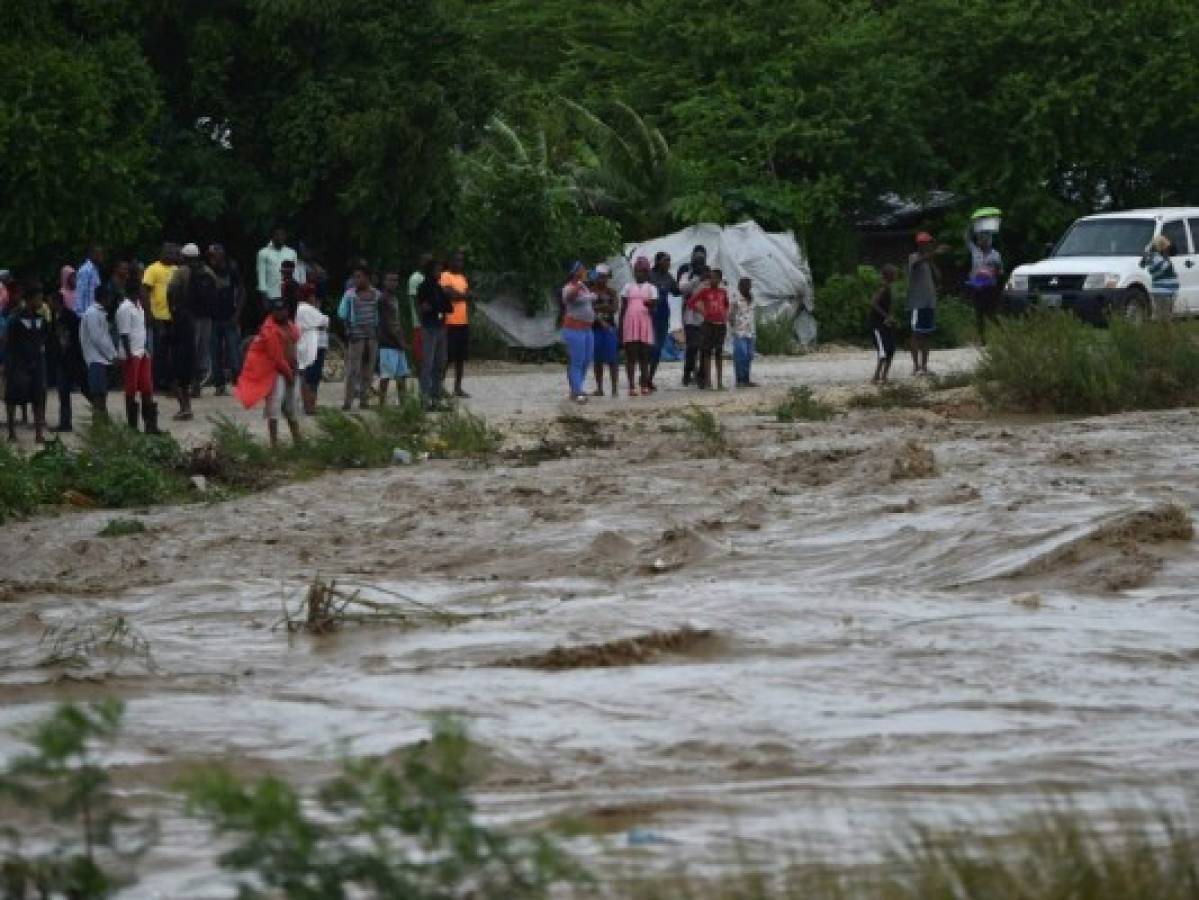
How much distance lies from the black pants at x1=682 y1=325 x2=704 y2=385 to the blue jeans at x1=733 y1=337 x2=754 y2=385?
38 cm

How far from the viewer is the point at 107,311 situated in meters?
21.0

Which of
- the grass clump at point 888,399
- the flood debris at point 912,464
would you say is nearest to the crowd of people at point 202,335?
the grass clump at point 888,399

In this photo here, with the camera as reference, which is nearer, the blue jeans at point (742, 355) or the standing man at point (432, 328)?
the standing man at point (432, 328)

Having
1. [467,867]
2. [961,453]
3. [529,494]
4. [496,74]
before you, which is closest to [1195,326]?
[961,453]

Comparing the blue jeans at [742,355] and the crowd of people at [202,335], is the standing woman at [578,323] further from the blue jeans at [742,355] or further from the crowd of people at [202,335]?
the blue jeans at [742,355]

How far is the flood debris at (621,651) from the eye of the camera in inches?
408

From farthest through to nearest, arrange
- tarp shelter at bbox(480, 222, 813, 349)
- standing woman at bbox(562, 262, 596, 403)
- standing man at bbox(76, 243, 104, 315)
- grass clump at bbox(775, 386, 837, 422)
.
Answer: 1. tarp shelter at bbox(480, 222, 813, 349)
2. standing woman at bbox(562, 262, 596, 403)
3. standing man at bbox(76, 243, 104, 315)
4. grass clump at bbox(775, 386, 837, 422)

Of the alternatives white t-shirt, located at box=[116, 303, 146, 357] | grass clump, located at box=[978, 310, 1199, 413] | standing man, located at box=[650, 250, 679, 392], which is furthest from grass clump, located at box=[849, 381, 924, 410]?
white t-shirt, located at box=[116, 303, 146, 357]

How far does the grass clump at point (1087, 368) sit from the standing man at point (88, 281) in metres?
7.62

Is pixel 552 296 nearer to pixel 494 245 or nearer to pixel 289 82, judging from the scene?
pixel 494 245

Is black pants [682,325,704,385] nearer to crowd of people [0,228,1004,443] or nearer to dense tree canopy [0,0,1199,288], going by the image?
crowd of people [0,228,1004,443]

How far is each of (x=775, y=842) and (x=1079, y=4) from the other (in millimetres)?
33109

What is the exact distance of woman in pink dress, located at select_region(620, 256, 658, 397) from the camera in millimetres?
24719

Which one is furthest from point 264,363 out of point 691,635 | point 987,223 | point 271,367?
point 987,223
